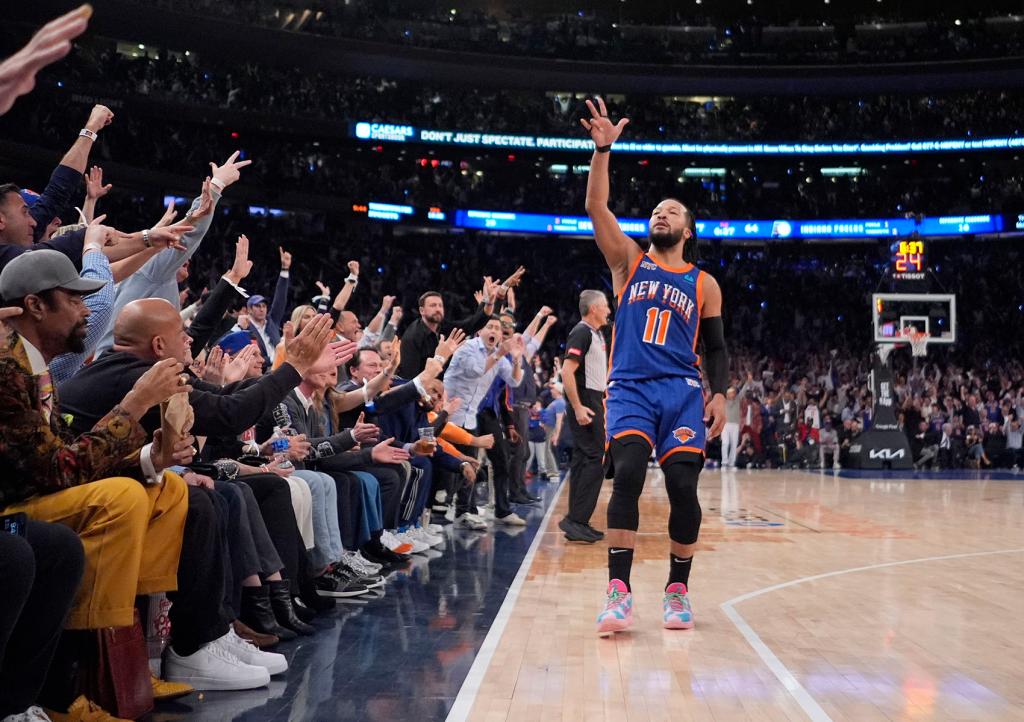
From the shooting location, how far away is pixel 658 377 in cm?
493

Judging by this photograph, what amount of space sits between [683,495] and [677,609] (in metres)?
0.55

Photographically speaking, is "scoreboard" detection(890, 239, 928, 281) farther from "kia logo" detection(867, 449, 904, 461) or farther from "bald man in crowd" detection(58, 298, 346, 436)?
"bald man in crowd" detection(58, 298, 346, 436)

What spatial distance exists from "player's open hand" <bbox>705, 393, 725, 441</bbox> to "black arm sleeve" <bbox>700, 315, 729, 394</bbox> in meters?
0.10

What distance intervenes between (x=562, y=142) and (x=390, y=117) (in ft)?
17.9

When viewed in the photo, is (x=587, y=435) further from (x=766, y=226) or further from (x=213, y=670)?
(x=766, y=226)

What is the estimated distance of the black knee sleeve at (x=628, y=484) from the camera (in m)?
4.76

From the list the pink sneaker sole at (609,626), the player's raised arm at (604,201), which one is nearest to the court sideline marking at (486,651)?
the pink sneaker sole at (609,626)

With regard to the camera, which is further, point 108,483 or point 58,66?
point 58,66

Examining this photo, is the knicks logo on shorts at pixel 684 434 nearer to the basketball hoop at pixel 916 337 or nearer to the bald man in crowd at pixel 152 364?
the bald man in crowd at pixel 152 364

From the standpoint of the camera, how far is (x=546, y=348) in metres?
28.0

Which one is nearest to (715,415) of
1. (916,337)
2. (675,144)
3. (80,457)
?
(80,457)

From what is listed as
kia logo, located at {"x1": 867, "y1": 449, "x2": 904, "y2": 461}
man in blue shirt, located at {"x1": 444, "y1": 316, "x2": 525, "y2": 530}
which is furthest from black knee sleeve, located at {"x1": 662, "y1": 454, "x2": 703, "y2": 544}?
kia logo, located at {"x1": 867, "y1": 449, "x2": 904, "y2": 461}

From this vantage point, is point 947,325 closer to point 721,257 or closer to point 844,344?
point 844,344

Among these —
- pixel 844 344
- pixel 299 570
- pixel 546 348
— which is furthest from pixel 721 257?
pixel 299 570
